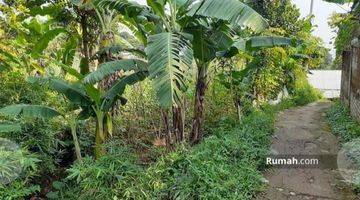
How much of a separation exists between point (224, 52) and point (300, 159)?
80.9 inches

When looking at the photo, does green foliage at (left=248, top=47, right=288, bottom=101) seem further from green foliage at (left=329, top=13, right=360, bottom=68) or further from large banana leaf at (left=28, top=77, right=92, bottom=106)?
large banana leaf at (left=28, top=77, right=92, bottom=106)

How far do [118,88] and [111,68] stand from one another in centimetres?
30

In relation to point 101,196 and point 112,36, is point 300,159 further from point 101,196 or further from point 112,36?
point 112,36

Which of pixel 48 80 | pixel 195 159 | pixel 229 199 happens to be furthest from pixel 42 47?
pixel 229 199

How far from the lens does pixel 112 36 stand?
6.21m

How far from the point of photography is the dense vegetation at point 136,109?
4055 mm

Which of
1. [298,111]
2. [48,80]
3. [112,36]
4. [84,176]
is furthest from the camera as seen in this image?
[298,111]

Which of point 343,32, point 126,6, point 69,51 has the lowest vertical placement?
point 69,51

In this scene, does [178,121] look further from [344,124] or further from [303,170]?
[344,124]

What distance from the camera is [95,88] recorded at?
463 centimetres

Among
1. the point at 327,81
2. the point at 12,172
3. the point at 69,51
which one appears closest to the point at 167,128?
the point at 12,172

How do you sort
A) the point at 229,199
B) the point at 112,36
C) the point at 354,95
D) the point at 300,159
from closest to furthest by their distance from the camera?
the point at 229,199
the point at 300,159
the point at 112,36
the point at 354,95

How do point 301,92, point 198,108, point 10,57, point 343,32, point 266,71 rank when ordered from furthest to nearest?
1. point 301,92
2. point 343,32
3. point 266,71
4. point 10,57
5. point 198,108

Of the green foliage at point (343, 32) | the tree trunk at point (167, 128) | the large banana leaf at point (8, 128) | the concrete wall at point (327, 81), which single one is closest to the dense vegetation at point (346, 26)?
the green foliage at point (343, 32)
